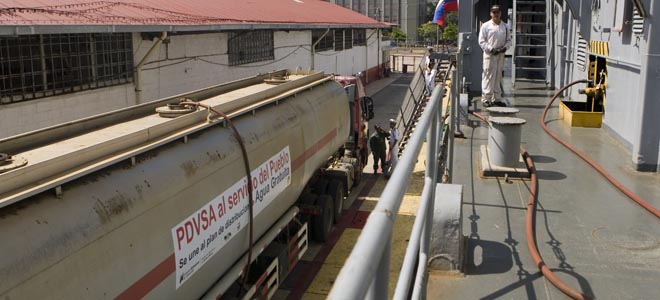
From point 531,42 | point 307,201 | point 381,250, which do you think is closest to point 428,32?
point 531,42

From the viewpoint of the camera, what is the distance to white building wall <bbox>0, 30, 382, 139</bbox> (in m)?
12.5

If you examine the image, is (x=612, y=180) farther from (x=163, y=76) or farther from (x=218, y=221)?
(x=163, y=76)

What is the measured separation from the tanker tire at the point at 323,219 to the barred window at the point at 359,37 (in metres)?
33.9

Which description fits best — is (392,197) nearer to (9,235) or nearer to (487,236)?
(9,235)

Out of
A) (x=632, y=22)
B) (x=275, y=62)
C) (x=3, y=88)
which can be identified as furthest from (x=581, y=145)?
(x=275, y=62)

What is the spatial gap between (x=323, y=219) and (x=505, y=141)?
16.5 ft

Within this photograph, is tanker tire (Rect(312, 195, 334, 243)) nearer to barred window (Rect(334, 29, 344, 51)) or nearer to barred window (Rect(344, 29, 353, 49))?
barred window (Rect(334, 29, 344, 51))

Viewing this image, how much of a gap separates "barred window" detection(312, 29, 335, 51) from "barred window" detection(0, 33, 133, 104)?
1917cm

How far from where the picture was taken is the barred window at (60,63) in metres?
11.9

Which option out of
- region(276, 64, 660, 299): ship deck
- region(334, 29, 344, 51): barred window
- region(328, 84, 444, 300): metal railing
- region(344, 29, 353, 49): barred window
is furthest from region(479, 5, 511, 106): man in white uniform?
region(344, 29, 353, 49): barred window

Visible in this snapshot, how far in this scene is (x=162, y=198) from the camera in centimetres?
526

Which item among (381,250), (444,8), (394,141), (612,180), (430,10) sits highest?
(430,10)

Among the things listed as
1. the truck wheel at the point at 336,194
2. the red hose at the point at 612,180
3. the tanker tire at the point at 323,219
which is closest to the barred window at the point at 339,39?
the truck wheel at the point at 336,194

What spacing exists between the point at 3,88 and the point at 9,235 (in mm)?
9198
